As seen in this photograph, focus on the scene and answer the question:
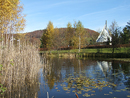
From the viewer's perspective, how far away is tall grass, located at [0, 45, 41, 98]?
217 inches

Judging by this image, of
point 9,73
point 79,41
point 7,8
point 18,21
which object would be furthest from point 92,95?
point 79,41

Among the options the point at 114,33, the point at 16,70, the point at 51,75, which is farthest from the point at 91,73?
→ the point at 114,33

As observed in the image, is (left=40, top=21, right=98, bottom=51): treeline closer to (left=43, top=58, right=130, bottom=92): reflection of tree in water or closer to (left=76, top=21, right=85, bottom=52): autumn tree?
(left=76, top=21, right=85, bottom=52): autumn tree

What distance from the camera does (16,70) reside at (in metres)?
6.11

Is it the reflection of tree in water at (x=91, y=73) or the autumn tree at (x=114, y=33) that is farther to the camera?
the autumn tree at (x=114, y=33)

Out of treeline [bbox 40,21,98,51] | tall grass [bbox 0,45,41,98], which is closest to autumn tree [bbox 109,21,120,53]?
treeline [bbox 40,21,98,51]

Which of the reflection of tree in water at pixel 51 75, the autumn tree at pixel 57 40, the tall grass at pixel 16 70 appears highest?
the autumn tree at pixel 57 40

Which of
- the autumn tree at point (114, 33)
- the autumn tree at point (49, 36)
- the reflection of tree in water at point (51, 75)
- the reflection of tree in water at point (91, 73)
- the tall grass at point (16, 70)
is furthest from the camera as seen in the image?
the autumn tree at point (49, 36)

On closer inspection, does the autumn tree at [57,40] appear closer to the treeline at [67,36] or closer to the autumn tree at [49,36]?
the treeline at [67,36]

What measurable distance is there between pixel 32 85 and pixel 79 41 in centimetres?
2590

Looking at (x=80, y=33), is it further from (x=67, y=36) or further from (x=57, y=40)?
(x=57, y=40)

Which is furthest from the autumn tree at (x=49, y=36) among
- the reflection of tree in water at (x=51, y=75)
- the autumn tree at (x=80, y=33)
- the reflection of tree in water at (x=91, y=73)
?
the reflection of tree in water at (x=51, y=75)

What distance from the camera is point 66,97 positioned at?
18.6ft

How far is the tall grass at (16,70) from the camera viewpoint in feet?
18.0
